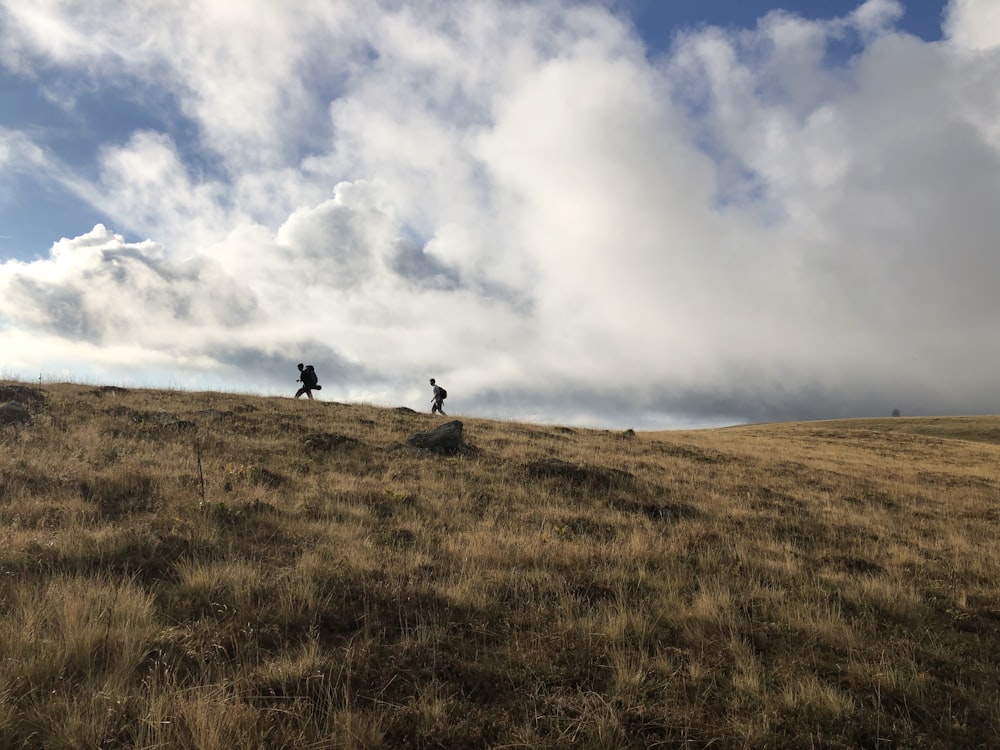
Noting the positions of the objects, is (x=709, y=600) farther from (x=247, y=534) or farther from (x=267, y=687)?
(x=247, y=534)

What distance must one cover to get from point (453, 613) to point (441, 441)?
10.4 m

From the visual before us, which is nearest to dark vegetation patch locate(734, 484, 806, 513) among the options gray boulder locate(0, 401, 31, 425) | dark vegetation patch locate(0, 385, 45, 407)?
gray boulder locate(0, 401, 31, 425)

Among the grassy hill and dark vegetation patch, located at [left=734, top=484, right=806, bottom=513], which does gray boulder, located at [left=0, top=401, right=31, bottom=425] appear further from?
dark vegetation patch, located at [left=734, top=484, right=806, bottom=513]

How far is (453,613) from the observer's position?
5.79m

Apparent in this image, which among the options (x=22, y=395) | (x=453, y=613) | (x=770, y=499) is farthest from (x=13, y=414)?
(x=770, y=499)

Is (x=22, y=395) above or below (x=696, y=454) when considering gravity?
above

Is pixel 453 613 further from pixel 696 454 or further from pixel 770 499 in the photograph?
pixel 696 454

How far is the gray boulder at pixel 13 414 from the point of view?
A: 44.5 feet

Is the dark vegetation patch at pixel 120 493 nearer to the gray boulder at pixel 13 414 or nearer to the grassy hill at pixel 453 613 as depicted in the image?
the grassy hill at pixel 453 613

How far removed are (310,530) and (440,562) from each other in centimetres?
221

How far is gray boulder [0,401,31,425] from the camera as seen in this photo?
13562 mm

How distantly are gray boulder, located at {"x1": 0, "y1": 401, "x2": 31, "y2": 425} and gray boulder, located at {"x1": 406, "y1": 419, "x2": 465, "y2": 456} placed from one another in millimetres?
9460

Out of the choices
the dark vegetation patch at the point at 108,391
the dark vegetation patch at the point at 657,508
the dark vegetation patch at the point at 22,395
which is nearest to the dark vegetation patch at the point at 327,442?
the dark vegetation patch at the point at 657,508

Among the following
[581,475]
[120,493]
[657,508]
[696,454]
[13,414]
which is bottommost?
[657,508]
